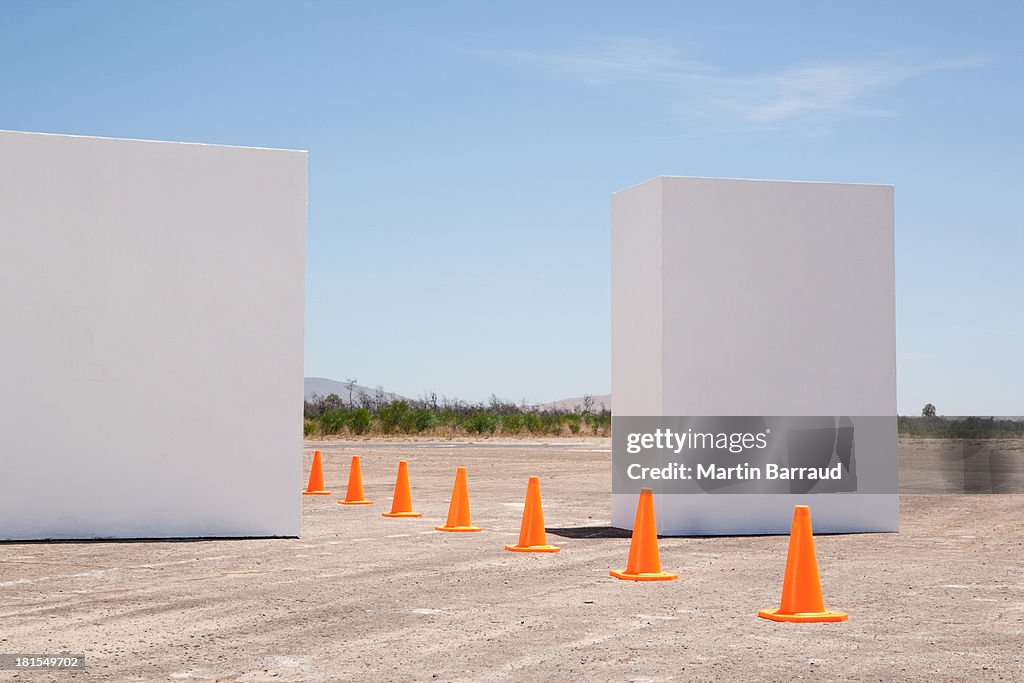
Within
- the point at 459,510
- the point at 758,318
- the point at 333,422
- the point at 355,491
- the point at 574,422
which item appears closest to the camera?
the point at 459,510

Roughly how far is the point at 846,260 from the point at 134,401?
8.22 meters

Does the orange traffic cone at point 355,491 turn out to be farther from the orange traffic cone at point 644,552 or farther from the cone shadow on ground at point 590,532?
the orange traffic cone at point 644,552

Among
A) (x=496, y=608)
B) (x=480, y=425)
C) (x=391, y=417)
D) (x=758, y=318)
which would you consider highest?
(x=758, y=318)

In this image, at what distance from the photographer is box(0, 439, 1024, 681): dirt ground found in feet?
22.8

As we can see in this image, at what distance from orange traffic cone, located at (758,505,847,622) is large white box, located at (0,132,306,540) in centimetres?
628

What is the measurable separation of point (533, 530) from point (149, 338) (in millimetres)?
4549

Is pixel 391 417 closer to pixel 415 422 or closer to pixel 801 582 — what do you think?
pixel 415 422

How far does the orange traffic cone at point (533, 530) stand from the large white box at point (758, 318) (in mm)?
2053

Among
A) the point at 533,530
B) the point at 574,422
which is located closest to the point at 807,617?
the point at 533,530

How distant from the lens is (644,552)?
10.4 metres

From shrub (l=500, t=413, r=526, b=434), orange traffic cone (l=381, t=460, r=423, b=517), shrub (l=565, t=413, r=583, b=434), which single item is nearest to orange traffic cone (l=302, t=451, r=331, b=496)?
orange traffic cone (l=381, t=460, r=423, b=517)

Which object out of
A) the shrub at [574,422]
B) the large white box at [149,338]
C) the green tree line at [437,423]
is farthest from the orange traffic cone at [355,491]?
the shrub at [574,422]

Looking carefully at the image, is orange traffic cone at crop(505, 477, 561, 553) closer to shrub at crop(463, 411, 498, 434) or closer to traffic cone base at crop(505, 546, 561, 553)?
traffic cone base at crop(505, 546, 561, 553)

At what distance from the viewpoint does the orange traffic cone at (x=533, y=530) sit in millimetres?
12062
